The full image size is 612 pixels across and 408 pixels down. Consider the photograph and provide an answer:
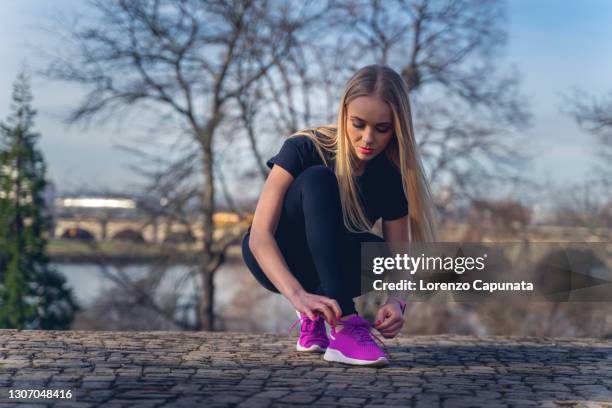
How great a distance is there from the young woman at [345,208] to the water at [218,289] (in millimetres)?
11933

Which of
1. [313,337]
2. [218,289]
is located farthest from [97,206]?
[313,337]

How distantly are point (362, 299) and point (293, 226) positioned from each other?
12427mm

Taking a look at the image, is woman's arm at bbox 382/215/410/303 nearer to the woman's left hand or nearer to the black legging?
the black legging

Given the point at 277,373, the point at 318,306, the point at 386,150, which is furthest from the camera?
the point at 386,150

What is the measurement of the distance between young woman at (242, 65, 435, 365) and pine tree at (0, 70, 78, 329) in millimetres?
10798

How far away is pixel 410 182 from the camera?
3193 millimetres

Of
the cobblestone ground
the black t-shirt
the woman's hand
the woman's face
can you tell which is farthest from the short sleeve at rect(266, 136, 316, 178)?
the cobblestone ground

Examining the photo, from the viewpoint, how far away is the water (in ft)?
50.5

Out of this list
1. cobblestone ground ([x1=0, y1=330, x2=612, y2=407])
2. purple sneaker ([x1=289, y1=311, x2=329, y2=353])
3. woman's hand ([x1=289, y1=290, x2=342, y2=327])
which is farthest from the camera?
purple sneaker ([x1=289, y1=311, x2=329, y2=353])

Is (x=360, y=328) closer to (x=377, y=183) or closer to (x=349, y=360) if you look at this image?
(x=349, y=360)

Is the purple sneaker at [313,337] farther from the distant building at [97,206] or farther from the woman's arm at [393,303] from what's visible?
→ the distant building at [97,206]

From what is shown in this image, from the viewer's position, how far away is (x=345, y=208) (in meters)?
3.07

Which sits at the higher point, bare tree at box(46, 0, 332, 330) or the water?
bare tree at box(46, 0, 332, 330)

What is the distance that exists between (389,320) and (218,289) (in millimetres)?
14201
